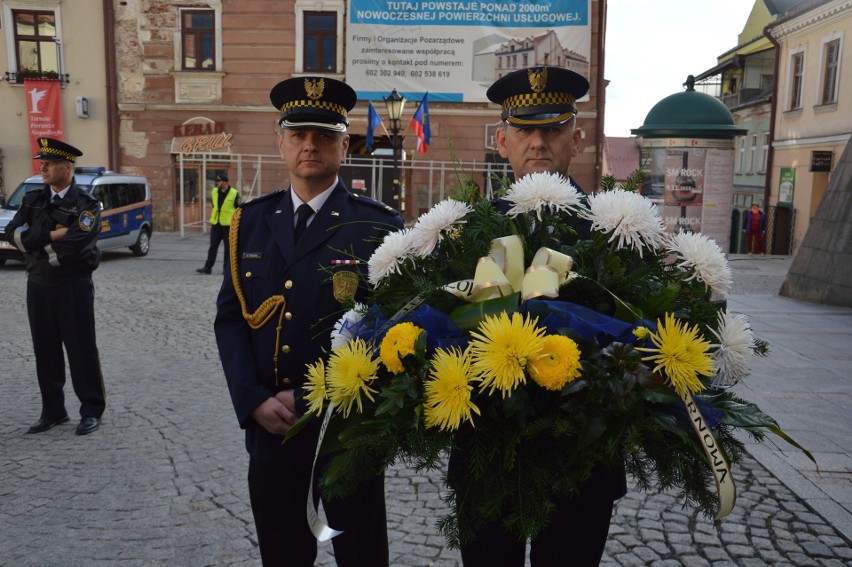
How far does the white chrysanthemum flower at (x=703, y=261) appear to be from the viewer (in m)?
1.95

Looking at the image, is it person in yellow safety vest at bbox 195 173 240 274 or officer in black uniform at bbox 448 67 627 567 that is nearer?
officer in black uniform at bbox 448 67 627 567

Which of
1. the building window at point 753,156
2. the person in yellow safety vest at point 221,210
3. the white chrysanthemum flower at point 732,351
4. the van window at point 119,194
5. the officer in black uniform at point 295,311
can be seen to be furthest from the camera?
the building window at point 753,156

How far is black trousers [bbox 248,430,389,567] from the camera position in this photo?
8.75 ft

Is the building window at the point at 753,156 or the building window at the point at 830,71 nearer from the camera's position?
the building window at the point at 830,71

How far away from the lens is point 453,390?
164 cm

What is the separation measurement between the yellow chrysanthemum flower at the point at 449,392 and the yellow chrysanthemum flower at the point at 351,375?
0.55ft

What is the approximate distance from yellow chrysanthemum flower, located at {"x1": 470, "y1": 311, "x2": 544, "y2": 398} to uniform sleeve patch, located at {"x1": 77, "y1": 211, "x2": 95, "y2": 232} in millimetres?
4412

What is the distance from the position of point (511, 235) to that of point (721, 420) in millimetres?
671

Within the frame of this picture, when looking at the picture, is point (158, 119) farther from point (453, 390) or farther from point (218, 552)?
point (453, 390)

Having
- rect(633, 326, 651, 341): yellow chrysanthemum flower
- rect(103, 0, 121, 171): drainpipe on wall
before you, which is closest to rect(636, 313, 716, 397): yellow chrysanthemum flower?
rect(633, 326, 651, 341): yellow chrysanthemum flower

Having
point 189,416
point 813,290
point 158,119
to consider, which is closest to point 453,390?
point 189,416

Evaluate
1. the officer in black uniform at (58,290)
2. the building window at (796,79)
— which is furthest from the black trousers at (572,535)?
the building window at (796,79)

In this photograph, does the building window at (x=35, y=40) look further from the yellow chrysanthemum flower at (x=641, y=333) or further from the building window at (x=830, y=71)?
the yellow chrysanthemum flower at (x=641, y=333)

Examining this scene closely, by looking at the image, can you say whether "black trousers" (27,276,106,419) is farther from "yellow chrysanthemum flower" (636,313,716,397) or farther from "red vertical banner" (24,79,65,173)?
"red vertical banner" (24,79,65,173)
